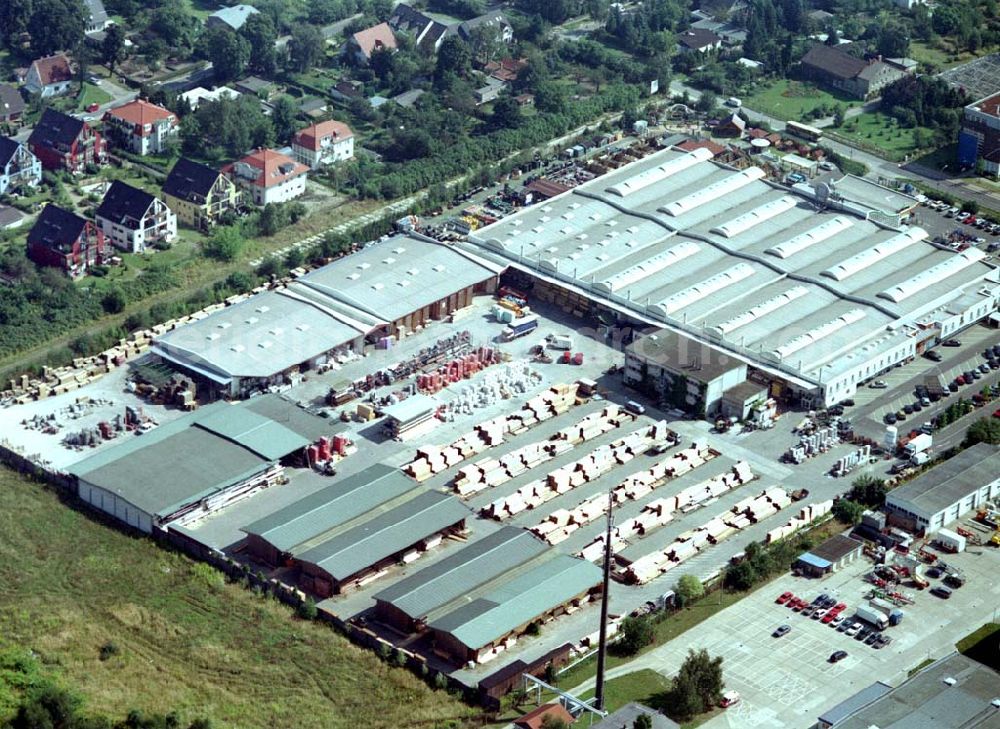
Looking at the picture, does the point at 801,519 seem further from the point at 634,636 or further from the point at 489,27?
the point at 489,27

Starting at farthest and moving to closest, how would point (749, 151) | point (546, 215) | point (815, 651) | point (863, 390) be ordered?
point (749, 151) < point (546, 215) < point (863, 390) < point (815, 651)


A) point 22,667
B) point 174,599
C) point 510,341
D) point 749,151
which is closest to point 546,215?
point 510,341

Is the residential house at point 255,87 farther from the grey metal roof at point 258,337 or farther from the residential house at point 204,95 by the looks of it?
the grey metal roof at point 258,337

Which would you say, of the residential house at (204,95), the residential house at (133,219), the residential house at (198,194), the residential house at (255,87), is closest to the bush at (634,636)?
the residential house at (133,219)

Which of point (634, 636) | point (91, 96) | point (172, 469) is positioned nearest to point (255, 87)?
point (91, 96)

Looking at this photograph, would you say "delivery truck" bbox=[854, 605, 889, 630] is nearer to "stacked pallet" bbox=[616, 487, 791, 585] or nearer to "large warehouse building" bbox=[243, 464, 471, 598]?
"stacked pallet" bbox=[616, 487, 791, 585]

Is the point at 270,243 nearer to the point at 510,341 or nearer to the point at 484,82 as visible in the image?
the point at 510,341

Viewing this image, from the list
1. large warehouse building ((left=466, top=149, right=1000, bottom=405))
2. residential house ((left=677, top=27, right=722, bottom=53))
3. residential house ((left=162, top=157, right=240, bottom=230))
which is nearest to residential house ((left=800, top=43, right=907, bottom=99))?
residential house ((left=677, top=27, right=722, bottom=53))
